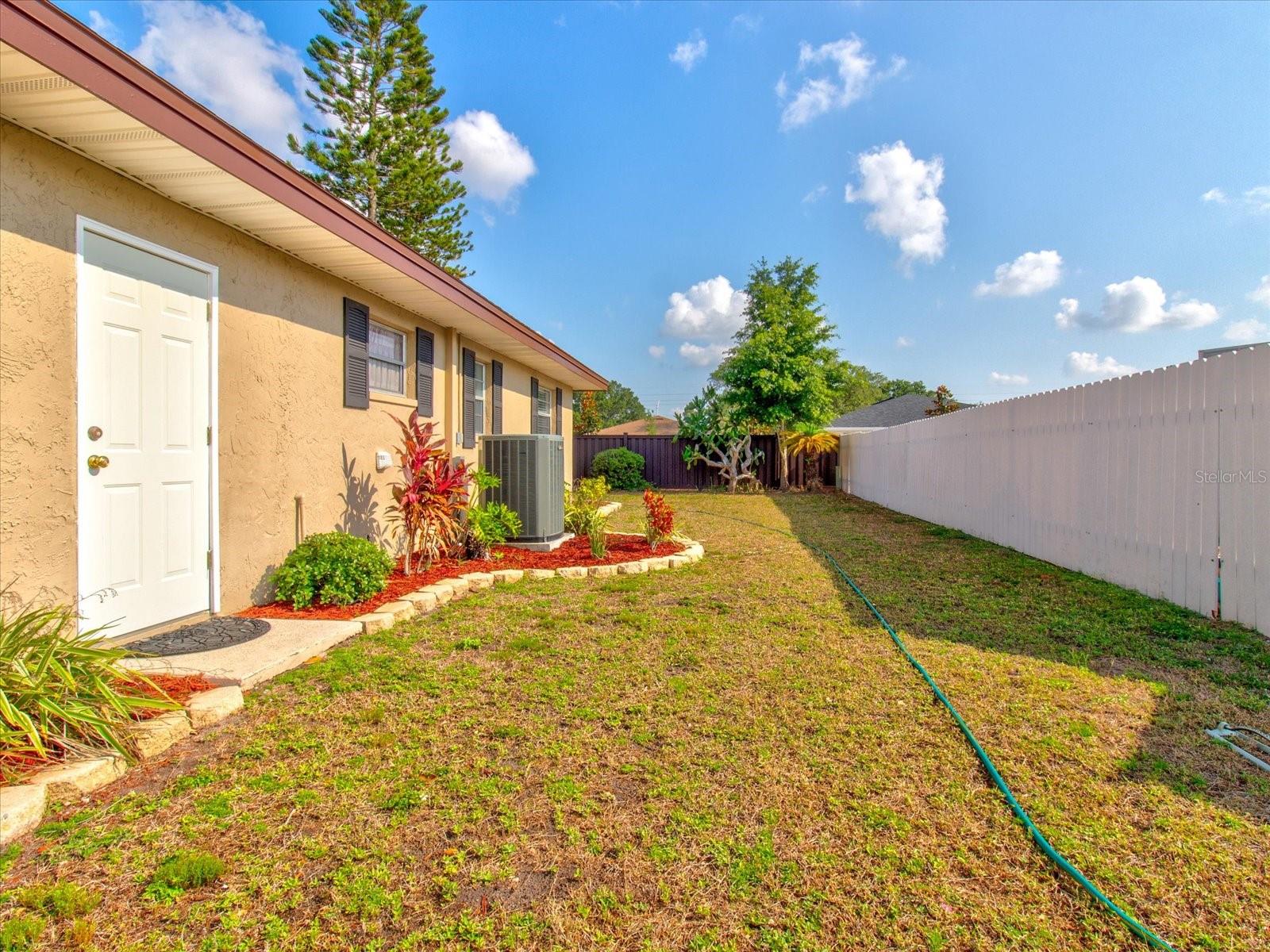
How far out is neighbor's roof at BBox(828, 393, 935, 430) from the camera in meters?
27.0

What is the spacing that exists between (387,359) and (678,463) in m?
12.9

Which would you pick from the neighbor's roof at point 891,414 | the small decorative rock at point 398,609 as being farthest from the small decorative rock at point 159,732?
the neighbor's roof at point 891,414

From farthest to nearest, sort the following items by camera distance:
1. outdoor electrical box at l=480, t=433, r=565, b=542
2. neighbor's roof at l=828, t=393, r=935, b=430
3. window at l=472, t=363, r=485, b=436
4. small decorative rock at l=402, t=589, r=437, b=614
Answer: neighbor's roof at l=828, t=393, r=935, b=430 → window at l=472, t=363, r=485, b=436 → outdoor electrical box at l=480, t=433, r=565, b=542 → small decorative rock at l=402, t=589, r=437, b=614

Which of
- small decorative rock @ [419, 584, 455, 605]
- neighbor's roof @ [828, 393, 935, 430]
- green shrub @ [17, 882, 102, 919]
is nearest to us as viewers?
green shrub @ [17, 882, 102, 919]

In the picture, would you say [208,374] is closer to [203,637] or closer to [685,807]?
[203,637]

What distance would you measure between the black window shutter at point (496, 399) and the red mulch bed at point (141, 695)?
5.93 meters

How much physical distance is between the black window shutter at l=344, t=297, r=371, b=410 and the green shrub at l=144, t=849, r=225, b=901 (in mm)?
4099

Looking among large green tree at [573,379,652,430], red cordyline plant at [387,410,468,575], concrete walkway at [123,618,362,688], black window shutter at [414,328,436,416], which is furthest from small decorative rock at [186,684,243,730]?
large green tree at [573,379,652,430]

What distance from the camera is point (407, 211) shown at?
18.5 m

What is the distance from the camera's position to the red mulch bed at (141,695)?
6.80 ft

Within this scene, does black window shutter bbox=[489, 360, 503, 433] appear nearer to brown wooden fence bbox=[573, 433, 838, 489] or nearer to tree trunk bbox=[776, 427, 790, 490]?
brown wooden fence bbox=[573, 433, 838, 489]

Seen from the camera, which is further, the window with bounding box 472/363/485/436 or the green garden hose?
the window with bounding box 472/363/485/436

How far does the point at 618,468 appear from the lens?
17.8 meters

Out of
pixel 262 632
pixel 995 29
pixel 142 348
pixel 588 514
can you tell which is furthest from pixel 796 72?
pixel 262 632
